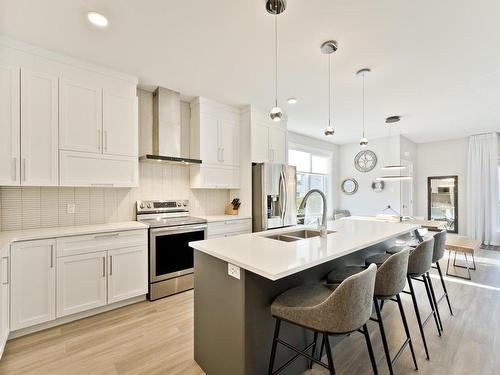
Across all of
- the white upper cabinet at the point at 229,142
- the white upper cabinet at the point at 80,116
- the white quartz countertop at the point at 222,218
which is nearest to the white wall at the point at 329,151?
the white upper cabinet at the point at 229,142

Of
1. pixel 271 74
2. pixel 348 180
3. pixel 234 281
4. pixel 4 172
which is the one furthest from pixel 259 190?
pixel 348 180

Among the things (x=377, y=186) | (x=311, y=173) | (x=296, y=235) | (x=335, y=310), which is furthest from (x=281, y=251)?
(x=377, y=186)

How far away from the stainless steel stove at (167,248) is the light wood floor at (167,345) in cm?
26

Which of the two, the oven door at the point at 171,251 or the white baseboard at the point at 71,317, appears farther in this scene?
the oven door at the point at 171,251

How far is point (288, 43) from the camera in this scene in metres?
2.32

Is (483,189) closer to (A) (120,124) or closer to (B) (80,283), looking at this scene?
(A) (120,124)

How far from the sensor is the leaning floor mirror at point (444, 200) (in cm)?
650

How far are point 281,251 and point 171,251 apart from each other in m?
1.94

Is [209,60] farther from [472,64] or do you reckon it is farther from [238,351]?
[472,64]

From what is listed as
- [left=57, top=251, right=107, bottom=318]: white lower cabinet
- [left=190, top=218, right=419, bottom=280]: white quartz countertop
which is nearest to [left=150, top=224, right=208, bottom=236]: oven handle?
[left=57, top=251, right=107, bottom=318]: white lower cabinet

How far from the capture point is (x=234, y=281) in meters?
1.49

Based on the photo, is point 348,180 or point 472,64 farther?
point 348,180

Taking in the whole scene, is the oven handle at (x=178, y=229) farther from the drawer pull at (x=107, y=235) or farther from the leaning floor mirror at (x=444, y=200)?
the leaning floor mirror at (x=444, y=200)

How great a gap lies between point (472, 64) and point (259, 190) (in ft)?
9.81
